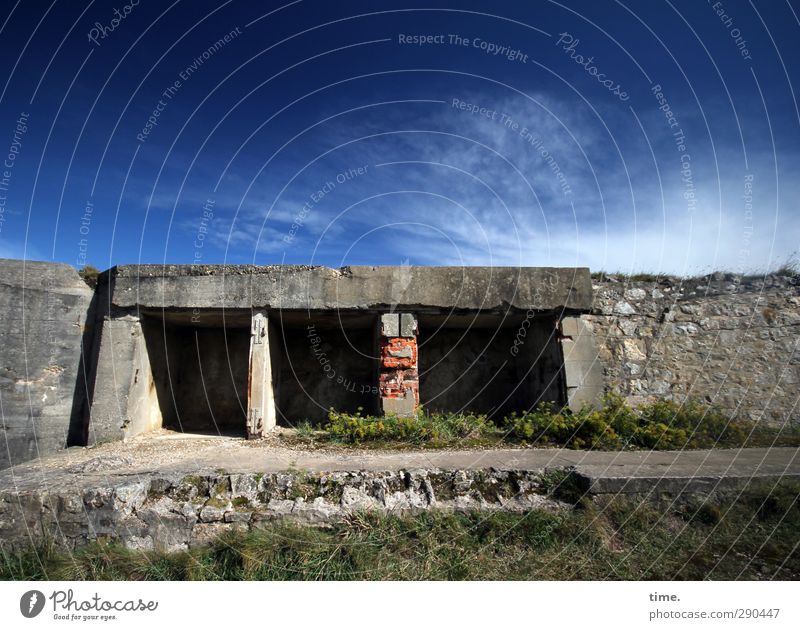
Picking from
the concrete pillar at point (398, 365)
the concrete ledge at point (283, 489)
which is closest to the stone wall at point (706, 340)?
the concrete ledge at point (283, 489)

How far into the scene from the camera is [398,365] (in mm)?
6324

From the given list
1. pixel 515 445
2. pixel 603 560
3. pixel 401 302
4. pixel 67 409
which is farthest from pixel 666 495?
pixel 67 409

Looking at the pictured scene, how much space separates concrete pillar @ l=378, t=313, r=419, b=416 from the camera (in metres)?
6.20

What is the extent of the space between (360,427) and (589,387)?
142 inches

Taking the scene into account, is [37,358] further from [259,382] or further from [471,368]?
[471,368]

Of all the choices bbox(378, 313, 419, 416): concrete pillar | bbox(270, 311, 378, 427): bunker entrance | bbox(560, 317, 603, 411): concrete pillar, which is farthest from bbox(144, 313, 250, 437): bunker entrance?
bbox(560, 317, 603, 411): concrete pillar

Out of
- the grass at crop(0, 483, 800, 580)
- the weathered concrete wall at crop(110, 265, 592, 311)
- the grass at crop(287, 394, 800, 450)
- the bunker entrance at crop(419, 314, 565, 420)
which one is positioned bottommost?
the grass at crop(0, 483, 800, 580)

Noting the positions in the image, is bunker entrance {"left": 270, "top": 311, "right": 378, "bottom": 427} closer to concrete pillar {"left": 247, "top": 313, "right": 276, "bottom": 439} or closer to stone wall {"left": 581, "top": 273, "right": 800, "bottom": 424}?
concrete pillar {"left": 247, "top": 313, "right": 276, "bottom": 439}

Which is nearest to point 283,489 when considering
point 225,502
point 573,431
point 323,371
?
point 225,502

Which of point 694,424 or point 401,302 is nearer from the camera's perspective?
point 694,424

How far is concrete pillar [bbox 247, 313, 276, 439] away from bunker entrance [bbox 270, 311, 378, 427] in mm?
1406

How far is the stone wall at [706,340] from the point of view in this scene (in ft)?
22.2

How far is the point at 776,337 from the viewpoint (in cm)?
693

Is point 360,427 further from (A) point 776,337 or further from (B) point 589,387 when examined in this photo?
(A) point 776,337
